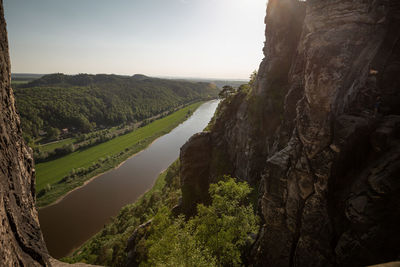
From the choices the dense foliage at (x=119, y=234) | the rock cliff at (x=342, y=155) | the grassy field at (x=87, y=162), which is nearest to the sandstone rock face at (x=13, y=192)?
the rock cliff at (x=342, y=155)

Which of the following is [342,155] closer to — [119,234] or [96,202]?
[119,234]

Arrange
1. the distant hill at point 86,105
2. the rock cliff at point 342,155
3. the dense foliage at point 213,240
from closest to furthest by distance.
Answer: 1. the rock cliff at point 342,155
2. the dense foliage at point 213,240
3. the distant hill at point 86,105

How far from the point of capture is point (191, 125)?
9256 centimetres

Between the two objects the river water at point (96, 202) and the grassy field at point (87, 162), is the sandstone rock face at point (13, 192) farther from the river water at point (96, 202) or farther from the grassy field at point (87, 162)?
the grassy field at point (87, 162)

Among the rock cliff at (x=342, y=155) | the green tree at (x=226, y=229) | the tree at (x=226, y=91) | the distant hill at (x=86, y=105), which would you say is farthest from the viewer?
the distant hill at (x=86, y=105)

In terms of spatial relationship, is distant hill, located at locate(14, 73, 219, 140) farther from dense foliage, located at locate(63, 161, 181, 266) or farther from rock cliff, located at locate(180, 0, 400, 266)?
rock cliff, located at locate(180, 0, 400, 266)

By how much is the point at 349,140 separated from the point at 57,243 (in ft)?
135

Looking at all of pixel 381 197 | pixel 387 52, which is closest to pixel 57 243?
pixel 381 197

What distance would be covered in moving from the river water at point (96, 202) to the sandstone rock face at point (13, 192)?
27774mm

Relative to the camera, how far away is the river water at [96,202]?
3058cm

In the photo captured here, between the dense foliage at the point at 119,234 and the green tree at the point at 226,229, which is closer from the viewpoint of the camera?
→ the green tree at the point at 226,229

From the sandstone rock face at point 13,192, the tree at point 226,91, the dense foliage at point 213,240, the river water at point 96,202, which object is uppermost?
the tree at point 226,91

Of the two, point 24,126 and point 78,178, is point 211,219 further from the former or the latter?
point 24,126

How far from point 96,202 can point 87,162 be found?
75.3ft
